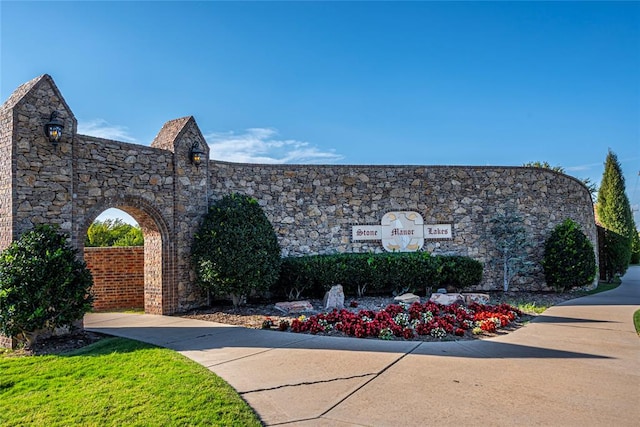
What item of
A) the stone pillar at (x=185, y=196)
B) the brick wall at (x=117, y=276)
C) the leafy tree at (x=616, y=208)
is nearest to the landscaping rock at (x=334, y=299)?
the stone pillar at (x=185, y=196)

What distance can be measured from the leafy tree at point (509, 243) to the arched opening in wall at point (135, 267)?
9.09 meters

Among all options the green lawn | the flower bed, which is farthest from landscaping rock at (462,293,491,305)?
the green lawn

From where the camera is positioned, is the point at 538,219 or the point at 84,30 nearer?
the point at 84,30

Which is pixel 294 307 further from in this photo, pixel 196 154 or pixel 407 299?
pixel 196 154

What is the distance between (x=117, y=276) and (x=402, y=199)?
7820 mm

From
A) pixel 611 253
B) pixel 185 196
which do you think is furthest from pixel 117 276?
pixel 611 253

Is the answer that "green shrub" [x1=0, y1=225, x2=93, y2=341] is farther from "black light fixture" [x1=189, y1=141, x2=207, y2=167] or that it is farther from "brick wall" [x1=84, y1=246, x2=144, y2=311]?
"brick wall" [x1=84, y1=246, x2=144, y2=311]

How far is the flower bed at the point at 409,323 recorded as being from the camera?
6.77 metres

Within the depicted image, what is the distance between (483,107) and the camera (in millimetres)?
11594

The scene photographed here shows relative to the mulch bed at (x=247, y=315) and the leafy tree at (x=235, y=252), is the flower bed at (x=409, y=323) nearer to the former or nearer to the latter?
the mulch bed at (x=247, y=315)

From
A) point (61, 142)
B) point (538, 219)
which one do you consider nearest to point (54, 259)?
point (61, 142)

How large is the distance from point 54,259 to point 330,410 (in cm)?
521

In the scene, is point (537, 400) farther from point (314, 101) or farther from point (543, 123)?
point (543, 123)

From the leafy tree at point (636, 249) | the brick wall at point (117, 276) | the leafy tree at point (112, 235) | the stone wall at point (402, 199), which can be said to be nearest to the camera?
the brick wall at point (117, 276)
